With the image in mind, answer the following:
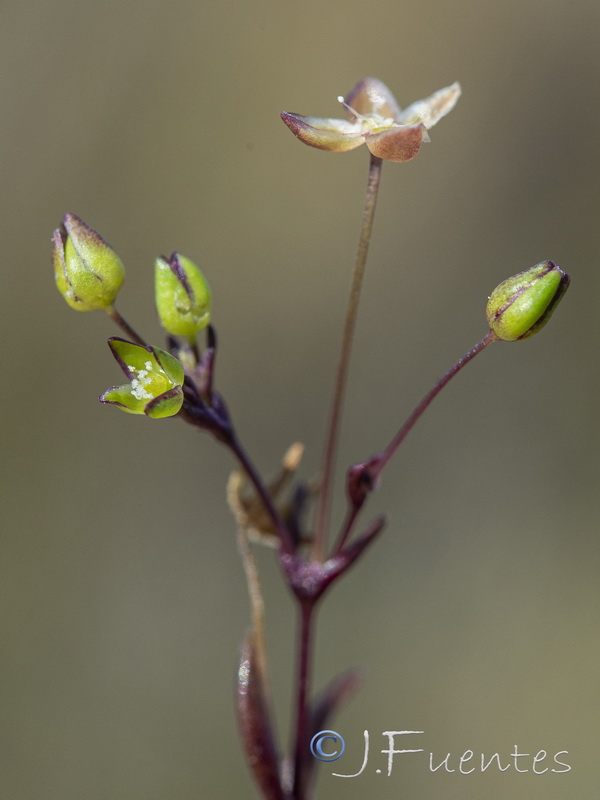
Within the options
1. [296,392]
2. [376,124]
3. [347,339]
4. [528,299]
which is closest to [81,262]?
[347,339]

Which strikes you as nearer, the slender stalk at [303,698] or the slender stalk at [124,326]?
the slender stalk at [124,326]

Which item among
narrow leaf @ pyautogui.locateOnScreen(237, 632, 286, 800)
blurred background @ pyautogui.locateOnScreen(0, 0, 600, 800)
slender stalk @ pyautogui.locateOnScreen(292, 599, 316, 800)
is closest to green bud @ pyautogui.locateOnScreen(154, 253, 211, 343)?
slender stalk @ pyautogui.locateOnScreen(292, 599, 316, 800)

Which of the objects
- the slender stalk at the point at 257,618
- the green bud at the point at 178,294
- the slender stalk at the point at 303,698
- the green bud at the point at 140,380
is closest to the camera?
the green bud at the point at 140,380

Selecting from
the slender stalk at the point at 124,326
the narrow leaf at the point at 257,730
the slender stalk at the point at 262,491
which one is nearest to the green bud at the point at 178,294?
the slender stalk at the point at 124,326

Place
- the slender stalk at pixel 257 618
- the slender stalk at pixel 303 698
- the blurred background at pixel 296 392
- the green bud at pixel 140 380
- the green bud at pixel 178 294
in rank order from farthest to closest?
1. the blurred background at pixel 296 392
2. the slender stalk at pixel 257 618
3. the slender stalk at pixel 303 698
4. the green bud at pixel 178 294
5. the green bud at pixel 140 380

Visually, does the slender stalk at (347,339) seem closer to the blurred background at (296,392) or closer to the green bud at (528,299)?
the green bud at (528,299)

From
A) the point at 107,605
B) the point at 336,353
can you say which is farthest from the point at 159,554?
the point at 336,353
